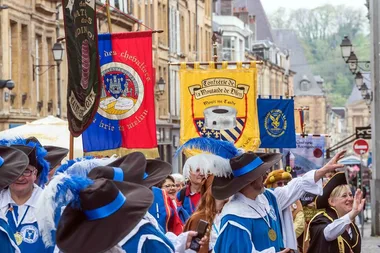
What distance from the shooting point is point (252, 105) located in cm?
2080

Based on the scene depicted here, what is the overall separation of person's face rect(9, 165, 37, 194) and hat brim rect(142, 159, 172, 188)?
0.96 m

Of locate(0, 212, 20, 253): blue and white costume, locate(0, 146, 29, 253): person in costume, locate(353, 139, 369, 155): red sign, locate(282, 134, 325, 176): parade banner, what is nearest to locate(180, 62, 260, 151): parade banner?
locate(282, 134, 325, 176): parade banner

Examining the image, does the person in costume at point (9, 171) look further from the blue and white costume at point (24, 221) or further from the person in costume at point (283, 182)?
the person in costume at point (283, 182)

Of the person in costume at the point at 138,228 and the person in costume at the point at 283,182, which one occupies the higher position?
the person in costume at the point at 138,228

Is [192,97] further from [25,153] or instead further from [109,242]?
[109,242]

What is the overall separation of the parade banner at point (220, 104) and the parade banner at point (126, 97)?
471cm

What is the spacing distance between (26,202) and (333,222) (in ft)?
10.2

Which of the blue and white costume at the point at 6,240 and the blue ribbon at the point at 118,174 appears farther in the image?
the blue and white costume at the point at 6,240

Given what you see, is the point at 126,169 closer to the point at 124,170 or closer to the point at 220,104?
the point at 124,170

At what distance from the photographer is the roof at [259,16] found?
102825 millimetres

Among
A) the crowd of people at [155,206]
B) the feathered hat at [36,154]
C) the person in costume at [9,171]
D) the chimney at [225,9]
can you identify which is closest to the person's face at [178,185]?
the crowd of people at [155,206]

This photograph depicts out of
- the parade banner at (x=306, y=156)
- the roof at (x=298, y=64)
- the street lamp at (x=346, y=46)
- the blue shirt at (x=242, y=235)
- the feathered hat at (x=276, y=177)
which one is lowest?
the parade banner at (x=306, y=156)

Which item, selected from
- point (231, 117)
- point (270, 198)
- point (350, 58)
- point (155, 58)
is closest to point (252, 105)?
point (231, 117)

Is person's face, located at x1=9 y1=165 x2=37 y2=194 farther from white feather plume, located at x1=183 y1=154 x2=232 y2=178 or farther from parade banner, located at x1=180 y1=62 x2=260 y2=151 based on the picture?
parade banner, located at x1=180 y1=62 x2=260 y2=151
